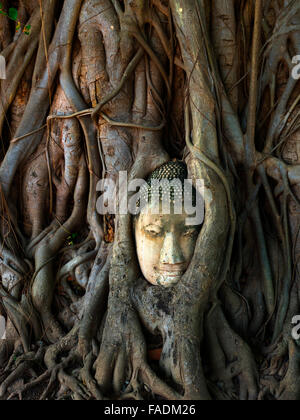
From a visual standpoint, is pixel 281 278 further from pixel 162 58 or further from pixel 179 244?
pixel 162 58

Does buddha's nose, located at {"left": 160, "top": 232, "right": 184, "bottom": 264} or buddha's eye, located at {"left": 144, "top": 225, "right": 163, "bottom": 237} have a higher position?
buddha's eye, located at {"left": 144, "top": 225, "right": 163, "bottom": 237}

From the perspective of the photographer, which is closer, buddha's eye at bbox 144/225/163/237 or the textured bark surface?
the textured bark surface

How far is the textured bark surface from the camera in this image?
7.62ft

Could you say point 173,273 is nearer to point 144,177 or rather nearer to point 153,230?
point 153,230

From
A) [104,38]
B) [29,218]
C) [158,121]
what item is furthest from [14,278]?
[104,38]

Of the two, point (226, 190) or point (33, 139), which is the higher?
point (33, 139)

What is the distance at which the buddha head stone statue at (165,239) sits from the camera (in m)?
2.41

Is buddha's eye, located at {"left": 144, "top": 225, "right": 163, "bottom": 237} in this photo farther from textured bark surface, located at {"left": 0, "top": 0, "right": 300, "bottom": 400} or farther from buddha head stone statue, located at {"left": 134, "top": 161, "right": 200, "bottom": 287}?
textured bark surface, located at {"left": 0, "top": 0, "right": 300, "bottom": 400}

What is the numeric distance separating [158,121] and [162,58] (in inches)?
19.1

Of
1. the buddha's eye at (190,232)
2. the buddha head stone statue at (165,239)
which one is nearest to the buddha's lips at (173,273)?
the buddha head stone statue at (165,239)

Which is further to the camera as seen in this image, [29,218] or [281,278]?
[29,218]

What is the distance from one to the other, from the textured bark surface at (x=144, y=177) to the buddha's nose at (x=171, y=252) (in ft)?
0.38

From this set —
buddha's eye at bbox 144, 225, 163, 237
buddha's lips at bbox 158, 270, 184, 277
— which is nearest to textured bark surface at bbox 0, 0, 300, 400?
buddha's lips at bbox 158, 270, 184, 277

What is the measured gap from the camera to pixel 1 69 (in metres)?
3.18
